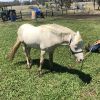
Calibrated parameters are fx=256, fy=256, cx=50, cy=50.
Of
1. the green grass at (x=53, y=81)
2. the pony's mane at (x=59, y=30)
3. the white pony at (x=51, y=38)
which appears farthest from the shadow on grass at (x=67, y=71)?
the pony's mane at (x=59, y=30)

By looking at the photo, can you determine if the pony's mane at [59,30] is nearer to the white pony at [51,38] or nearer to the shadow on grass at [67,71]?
the white pony at [51,38]

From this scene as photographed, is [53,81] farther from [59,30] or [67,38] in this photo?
[59,30]

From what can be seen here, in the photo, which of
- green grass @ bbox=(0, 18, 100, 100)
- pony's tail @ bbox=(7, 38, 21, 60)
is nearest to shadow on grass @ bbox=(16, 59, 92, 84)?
green grass @ bbox=(0, 18, 100, 100)

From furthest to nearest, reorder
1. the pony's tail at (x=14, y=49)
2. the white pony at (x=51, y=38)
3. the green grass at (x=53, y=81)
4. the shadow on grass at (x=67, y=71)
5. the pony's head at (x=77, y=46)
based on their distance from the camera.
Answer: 1. the pony's tail at (x=14, y=49)
2. the shadow on grass at (x=67, y=71)
3. the white pony at (x=51, y=38)
4. the pony's head at (x=77, y=46)
5. the green grass at (x=53, y=81)

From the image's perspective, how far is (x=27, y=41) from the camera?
11352 millimetres

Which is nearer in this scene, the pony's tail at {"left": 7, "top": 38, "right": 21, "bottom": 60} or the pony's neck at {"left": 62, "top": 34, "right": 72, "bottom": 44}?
the pony's neck at {"left": 62, "top": 34, "right": 72, "bottom": 44}

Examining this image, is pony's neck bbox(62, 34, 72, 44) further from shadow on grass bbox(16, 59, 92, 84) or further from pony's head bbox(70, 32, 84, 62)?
shadow on grass bbox(16, 59, 92, 84)

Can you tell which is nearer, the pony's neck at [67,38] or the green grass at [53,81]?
the green grass at [53,81]

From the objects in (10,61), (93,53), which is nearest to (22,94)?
(10,61)

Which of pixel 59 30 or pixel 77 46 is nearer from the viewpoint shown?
pixel 77 46

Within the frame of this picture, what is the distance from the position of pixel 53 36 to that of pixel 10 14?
31017mm

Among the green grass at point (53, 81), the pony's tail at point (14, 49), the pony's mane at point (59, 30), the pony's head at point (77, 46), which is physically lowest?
the green grass at point (53, 81)

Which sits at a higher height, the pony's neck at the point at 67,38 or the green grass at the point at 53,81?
the pony's neck at the point at 67,38

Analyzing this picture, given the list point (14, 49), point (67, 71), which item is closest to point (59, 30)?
point (67, 71)
